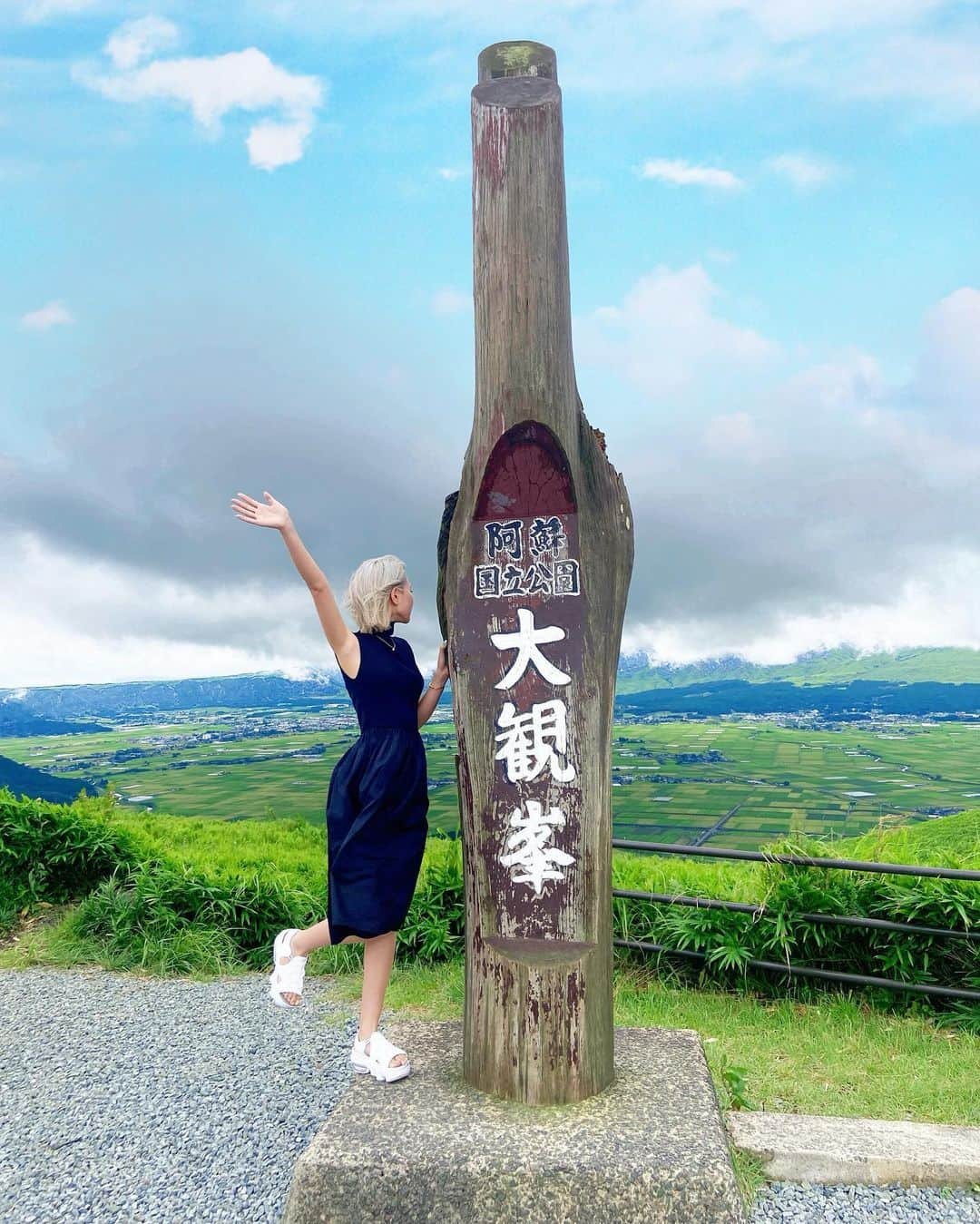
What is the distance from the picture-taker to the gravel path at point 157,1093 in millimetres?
3881

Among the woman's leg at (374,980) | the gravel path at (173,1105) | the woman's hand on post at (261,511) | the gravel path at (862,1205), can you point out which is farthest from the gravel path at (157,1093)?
the woman's hand on post at (261,511)

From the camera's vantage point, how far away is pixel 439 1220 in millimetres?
3230

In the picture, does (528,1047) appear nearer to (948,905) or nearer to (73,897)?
(948,905)

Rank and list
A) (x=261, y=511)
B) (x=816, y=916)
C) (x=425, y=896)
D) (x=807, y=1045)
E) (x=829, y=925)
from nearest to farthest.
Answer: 1. (x=261, y=511)
2. (x=807, y=1045)
3. (x=816, y=916)
4. (x=829, y=925)
5. (x=425, y=896)

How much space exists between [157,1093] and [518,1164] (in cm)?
245

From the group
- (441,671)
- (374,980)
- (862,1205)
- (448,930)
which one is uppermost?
(441,671)

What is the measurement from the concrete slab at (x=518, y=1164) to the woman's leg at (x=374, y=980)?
13.4 inches

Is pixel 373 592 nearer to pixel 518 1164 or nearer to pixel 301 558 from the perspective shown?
pixel 301 558

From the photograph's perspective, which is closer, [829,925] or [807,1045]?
[807,1045]

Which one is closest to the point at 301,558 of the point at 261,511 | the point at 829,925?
the point at 261,511

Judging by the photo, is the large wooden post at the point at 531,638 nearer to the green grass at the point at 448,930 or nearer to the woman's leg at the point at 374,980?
the woman's leg at the point at 374,980

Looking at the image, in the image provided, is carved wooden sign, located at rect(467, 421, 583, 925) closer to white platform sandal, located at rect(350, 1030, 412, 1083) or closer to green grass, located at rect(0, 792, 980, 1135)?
white platform sandal, located at rect(350, 1030, 412, 1083)

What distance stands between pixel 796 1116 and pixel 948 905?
6.49 ft

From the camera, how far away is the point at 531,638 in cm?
373
